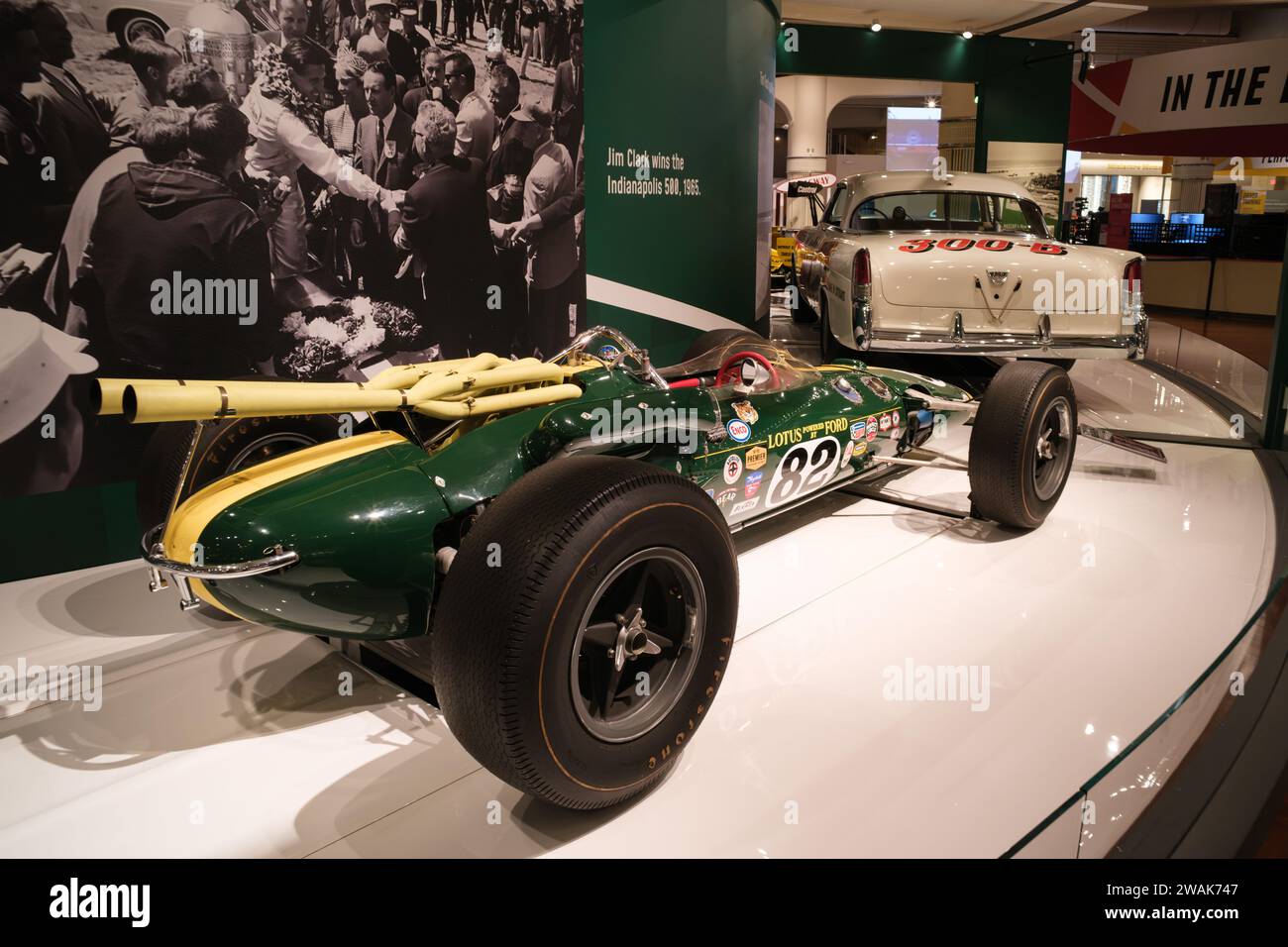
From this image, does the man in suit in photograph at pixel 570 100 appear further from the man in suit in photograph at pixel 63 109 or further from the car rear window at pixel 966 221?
the car rear window at pixel 966 221

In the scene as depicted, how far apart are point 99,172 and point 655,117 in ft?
12.2

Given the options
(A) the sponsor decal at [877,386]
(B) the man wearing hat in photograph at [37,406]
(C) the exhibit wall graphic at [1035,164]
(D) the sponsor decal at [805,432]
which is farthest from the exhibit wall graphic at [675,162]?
(C) the exhibit wall graphic at [1035,164]

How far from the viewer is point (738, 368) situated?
391 cm

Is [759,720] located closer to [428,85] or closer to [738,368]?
[738,368]

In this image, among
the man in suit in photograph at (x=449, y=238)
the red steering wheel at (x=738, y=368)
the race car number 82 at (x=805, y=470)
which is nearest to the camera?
the race car number 82 at (x=805, y=470)

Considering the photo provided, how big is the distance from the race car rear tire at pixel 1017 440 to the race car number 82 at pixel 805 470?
0.69 meters

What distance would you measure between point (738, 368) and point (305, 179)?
2440 millimetres

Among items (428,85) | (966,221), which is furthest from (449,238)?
(966,221)

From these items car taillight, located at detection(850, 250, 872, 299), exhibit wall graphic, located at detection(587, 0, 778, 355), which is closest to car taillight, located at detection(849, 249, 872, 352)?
car taillight, located at detection(850, 250, 872, 299)

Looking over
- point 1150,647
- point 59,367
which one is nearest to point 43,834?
point 59,367

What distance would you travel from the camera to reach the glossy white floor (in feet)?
7.41

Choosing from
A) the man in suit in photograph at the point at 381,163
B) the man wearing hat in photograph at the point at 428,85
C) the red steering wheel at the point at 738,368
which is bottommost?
the red steering wheel at the point at 738,368

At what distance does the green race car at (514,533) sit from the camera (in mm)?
1966
